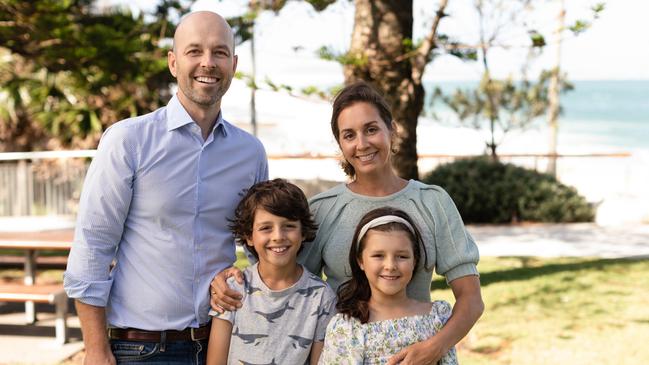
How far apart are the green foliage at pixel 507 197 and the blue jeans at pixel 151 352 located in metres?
11.8

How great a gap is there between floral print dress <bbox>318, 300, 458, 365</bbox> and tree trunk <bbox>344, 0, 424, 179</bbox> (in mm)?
4758

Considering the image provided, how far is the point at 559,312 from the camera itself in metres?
7.68

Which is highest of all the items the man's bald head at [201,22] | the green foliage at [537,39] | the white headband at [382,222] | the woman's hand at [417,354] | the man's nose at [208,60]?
the green foliage at [537,39]

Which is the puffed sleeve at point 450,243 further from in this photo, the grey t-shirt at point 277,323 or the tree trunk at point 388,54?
the tree trunk at point 388,54

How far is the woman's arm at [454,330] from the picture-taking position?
270cm

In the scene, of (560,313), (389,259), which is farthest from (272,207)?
(560,313)

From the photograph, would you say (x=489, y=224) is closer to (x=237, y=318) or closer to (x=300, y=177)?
(x=300, y=177)

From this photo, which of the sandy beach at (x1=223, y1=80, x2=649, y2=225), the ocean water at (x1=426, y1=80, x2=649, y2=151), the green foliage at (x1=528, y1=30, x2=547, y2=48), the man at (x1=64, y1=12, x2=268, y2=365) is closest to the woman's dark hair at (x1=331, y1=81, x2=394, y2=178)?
the man at (x1=64, y1=12, x2=268, y2=365)

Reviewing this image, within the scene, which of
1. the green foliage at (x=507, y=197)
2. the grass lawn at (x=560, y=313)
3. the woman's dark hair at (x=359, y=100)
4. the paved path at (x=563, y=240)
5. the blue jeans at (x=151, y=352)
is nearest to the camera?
the blue jeans at (x=151, y=352)

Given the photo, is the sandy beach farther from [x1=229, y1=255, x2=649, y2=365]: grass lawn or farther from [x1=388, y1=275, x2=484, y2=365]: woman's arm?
[x1=388, y1=275, x2=484, y2=365]: woman's arm

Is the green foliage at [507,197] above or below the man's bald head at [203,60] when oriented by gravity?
below

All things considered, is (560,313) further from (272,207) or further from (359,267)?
(272,207)

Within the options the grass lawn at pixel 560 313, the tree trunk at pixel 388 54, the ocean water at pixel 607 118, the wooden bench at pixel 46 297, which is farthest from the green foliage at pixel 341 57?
the ocean water at pixel 607 118

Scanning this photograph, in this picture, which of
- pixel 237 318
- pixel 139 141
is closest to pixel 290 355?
pixel 237 318
